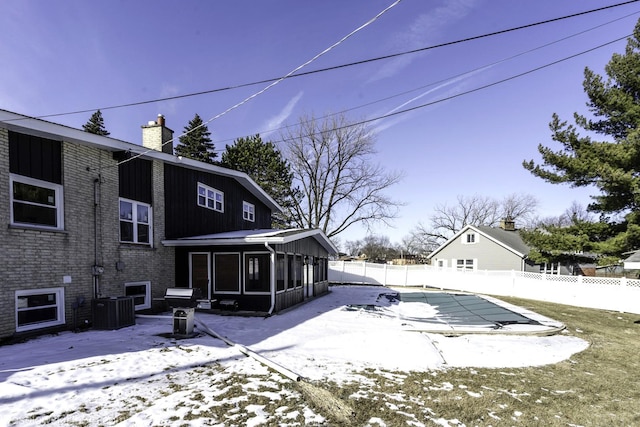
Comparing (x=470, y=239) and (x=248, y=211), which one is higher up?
(x=248, y=211)

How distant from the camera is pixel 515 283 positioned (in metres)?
19.8

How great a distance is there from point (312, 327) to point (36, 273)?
6.68 metres

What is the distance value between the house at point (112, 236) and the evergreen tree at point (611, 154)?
12.7m

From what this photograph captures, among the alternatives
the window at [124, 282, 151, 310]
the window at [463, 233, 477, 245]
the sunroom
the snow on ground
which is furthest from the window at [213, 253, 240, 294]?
the window at [463, 233, 477, 245]

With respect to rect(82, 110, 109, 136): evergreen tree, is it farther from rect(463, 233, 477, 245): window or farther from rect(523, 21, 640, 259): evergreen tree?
rect(523, 21, 640, 259): evergreen tree

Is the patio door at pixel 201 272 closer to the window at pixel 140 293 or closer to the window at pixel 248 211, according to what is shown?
the window at pixel 140 293

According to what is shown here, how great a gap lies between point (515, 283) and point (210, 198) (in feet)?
55.8

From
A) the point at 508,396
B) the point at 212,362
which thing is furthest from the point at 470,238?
the point at 212,362

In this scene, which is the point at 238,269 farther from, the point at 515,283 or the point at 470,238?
the point at 470,238

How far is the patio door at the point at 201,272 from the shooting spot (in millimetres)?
12203

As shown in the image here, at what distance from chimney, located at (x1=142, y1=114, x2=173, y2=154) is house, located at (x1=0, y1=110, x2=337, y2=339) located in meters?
0.04

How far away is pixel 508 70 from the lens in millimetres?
8602

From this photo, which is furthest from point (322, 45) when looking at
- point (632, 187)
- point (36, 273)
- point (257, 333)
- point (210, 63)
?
point (632, 187)

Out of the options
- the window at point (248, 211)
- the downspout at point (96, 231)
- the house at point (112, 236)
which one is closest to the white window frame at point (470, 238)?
the house at point (112, 236)
